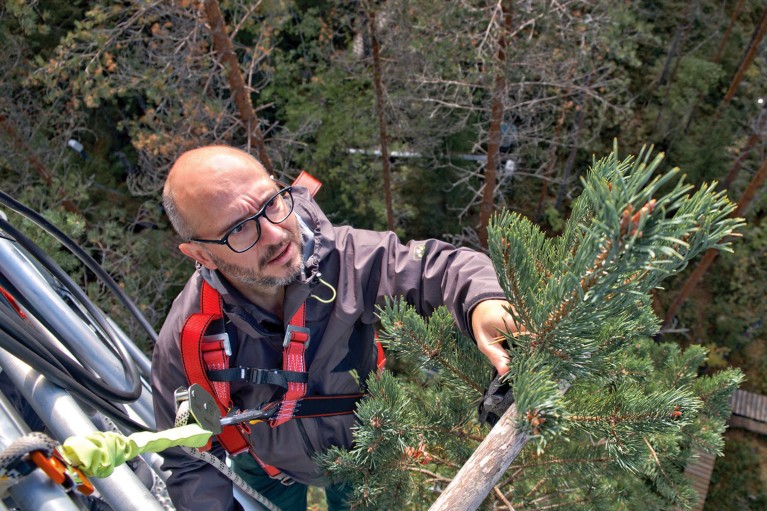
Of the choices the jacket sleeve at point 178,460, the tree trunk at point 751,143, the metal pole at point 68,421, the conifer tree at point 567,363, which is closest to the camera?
the conifer tree at point 567,363

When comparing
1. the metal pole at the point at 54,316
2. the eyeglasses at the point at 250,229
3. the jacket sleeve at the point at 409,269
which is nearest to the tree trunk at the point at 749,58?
the jacket sleeve at the point at 409,269

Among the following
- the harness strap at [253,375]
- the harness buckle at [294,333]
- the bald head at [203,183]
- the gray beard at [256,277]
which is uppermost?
the bald head at [203,183]

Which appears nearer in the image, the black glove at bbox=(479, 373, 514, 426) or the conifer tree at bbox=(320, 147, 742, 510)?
the conifer tree at bbox=(320, 147, 742, 510)

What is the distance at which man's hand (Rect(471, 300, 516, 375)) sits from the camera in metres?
1.42

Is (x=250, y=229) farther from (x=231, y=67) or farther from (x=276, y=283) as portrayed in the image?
(x=231, y=67)

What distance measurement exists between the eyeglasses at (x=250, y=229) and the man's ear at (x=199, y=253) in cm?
5

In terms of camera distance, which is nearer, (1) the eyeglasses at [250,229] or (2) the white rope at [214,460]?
(2) the white rope at [214,460]

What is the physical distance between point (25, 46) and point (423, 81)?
695 cm

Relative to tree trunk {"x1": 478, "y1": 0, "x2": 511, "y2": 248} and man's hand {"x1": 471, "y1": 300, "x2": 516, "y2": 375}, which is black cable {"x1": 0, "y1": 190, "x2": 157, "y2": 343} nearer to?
man's hand {"x1": 471, "y1": 300, "x2": 516, "y2": 375}

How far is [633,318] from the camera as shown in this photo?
54.4 inches

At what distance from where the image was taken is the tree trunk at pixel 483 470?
115cm

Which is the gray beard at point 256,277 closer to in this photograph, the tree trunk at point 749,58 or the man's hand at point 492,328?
the man's hand at point 492,328

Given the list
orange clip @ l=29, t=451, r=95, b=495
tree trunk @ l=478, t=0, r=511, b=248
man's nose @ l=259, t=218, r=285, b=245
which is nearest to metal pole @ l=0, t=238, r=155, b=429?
man's nose @ l=259, t=218, r=285, b=245

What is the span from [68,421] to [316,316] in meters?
0.92
